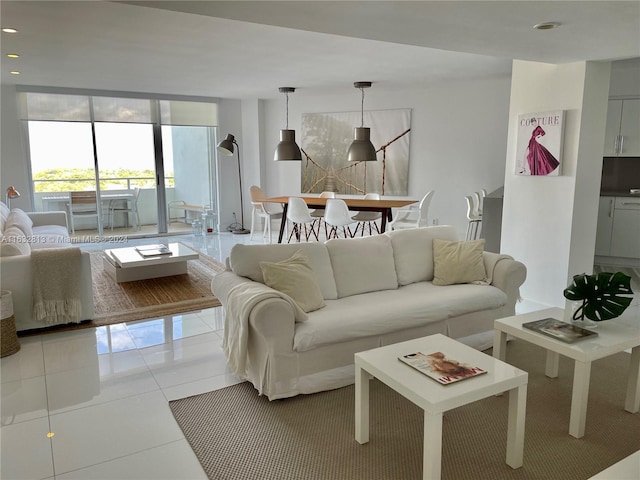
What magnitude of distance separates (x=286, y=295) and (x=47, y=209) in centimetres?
647

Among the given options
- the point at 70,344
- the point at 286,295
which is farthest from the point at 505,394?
the point at 70,344

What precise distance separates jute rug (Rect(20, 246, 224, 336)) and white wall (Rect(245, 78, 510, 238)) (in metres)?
3.76

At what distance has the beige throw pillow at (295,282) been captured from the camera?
10.1ft

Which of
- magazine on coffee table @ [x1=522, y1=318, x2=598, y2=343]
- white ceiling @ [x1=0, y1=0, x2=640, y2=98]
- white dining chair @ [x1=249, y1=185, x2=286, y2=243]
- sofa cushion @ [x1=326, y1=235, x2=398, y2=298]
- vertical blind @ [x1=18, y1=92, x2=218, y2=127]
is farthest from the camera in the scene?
white dining chair @ [x1=249, y1=185, x2=286, y2=243]

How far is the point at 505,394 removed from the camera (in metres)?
2.89

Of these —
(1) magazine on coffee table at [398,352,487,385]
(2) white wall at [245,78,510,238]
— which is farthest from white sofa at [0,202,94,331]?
(2) white wall at [245,78,510,238]

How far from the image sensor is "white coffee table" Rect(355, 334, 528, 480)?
1954mm

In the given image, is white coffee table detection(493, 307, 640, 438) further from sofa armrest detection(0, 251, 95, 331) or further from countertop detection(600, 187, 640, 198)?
countertop detection(600, 187, 640, 198)

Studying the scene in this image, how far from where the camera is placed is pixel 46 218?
6527mm

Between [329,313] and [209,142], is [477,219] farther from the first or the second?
[209,142]

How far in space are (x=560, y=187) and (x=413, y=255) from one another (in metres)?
1.71

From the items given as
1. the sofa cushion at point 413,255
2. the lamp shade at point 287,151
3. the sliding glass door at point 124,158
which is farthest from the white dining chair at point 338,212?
the sliding glass door at point 124,158

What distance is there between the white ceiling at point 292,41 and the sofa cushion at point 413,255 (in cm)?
147

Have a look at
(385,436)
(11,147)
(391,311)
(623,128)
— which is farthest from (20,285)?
(623,128)
